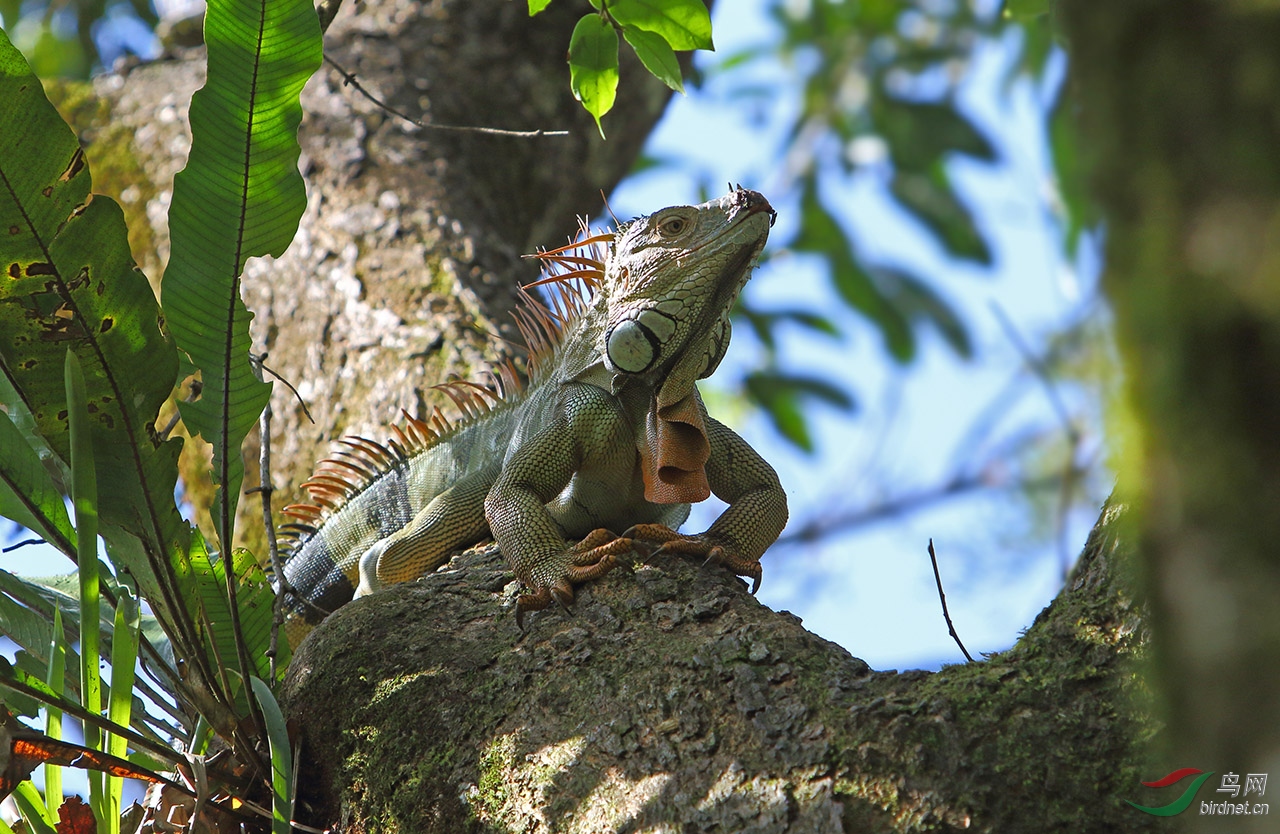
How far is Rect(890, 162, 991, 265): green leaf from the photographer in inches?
390

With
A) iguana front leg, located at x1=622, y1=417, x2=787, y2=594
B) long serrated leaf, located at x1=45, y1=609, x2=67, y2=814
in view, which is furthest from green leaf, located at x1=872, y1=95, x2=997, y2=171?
long serrated leaf, located at x1=45, y1=609, x2=67, y2=814

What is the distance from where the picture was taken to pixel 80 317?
2.67 m

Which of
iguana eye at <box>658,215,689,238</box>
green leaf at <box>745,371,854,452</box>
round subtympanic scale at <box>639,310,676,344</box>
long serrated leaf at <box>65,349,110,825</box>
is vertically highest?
green leaf at <box>745,371,854,452</box>

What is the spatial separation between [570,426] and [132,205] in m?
3.42

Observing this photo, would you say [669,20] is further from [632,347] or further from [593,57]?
[632,347]

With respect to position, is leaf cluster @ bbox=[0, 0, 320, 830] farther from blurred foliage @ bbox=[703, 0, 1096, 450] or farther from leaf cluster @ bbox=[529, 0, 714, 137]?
blurred foliage @ bbox=[703, 0, 1096, 450]

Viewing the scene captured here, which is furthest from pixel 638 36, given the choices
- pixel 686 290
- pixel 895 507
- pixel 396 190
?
pixel 895 507

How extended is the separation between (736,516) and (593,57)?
4.53 feet

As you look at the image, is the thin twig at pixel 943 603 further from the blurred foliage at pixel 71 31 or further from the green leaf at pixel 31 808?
the blurred foliage at pixel 71 31

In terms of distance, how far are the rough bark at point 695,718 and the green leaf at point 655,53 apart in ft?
4.51

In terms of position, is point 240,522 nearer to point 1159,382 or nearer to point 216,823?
point 216,823

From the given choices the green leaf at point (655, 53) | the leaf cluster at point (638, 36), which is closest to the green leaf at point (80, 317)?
the leaf cluster at point (638, 36)

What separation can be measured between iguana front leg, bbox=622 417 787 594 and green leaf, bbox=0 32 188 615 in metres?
1.23

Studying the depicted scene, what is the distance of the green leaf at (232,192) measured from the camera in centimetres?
276
